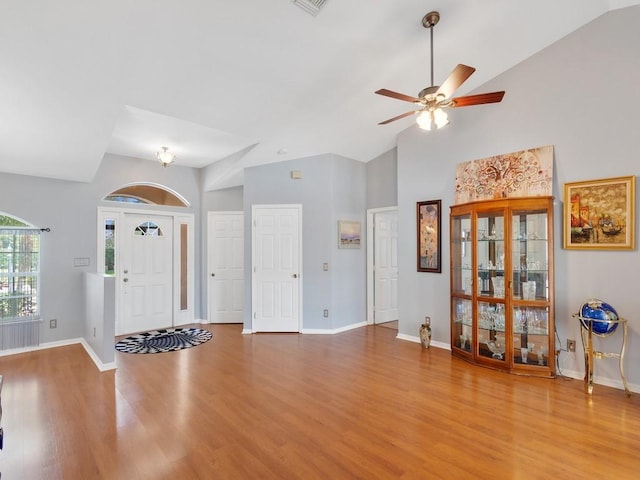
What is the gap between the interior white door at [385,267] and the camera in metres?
5.88

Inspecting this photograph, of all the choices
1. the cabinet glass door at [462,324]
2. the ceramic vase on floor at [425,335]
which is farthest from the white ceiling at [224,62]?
the ceramic vase on floor at [425,335]

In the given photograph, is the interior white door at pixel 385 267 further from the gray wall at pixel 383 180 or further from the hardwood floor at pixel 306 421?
the hardwood floor at pixel 306 421

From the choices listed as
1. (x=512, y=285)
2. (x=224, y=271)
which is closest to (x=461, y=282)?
(x=512, y=285)

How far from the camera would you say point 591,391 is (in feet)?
10.1

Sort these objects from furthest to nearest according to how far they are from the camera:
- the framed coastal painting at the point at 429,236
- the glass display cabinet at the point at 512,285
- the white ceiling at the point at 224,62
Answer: the framed coastal painting at the point at 429,236 < the glass display cabinet at the point at 512,285 < the white ceiling at the point at 224,62

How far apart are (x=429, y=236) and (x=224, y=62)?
341 centimetres

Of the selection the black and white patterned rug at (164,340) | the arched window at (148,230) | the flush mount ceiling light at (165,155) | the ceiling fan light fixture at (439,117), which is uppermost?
the flush mount ceiling light at (165,155)

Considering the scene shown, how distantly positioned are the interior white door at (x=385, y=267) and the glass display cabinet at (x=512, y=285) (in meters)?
2.01

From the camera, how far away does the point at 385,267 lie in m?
6.00

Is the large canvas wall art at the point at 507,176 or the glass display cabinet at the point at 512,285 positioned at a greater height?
the large canvas wall art at the point at 507,176

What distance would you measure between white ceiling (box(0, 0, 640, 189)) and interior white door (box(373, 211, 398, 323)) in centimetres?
202

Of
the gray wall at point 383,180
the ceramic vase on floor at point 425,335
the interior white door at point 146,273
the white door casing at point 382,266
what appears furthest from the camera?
the white door casing at point 382,266

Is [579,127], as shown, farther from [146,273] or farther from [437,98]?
[146,273]

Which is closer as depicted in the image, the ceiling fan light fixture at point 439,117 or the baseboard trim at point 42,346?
the ceiling fan light fixture at point 439,117
